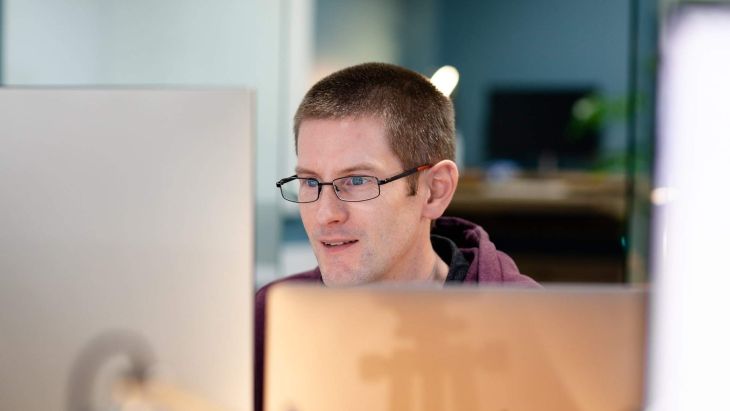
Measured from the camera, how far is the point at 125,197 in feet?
2.60

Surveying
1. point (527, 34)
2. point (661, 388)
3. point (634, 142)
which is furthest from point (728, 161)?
point (527, 34)

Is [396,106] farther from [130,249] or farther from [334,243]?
[130,249]

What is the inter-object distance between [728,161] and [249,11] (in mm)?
2953

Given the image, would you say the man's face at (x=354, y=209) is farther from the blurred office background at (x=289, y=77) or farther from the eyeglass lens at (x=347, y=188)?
the blurred office background at (x=289, y=77)

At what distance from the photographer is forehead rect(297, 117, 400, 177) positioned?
47.7 inches

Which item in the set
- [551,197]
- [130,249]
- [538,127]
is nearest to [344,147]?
[130,249]

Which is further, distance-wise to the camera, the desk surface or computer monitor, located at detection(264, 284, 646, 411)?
the desk surface

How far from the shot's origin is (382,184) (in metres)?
1.25

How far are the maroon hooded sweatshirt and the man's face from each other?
0.07 meters

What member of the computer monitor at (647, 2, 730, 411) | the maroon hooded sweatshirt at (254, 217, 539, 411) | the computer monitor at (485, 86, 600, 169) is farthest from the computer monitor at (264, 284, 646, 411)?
the computer monitor at (485, 86, 600, 169)

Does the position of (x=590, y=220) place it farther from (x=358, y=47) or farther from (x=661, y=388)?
(x=661, y=388)

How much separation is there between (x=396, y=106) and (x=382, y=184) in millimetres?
136

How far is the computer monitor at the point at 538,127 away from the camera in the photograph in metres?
6.16

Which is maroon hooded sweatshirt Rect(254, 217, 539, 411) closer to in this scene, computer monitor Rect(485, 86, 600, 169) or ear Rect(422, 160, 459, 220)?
ear Rect(422, 160, 459, 220)
